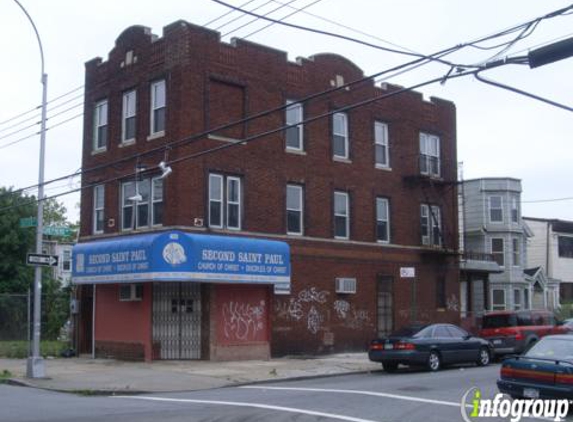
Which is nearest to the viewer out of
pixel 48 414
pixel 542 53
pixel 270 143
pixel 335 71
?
pixel 542 53

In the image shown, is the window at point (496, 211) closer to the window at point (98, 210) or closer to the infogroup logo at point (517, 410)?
the window at point (98, 210)

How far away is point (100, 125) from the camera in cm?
2842

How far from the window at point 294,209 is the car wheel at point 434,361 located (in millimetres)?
7607

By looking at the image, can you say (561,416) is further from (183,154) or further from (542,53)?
(183,154)

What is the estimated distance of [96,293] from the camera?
2742 cm

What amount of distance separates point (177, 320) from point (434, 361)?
818 centimetres

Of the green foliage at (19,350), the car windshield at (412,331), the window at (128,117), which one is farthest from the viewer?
the green foliage at (19,350)

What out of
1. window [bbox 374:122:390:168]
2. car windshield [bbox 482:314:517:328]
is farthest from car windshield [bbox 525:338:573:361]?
window [bbox 374:122:390:168]

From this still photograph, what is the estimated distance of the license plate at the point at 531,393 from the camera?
1305 centimetres

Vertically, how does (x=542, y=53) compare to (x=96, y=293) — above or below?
above

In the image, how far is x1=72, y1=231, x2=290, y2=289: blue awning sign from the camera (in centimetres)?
2292

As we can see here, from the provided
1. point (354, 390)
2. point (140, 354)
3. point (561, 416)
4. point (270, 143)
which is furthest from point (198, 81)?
point (561, 416)

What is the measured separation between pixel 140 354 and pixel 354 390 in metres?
9.89

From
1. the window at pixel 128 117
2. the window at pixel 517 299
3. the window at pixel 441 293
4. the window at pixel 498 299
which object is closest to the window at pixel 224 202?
the window at pixel 128 117
